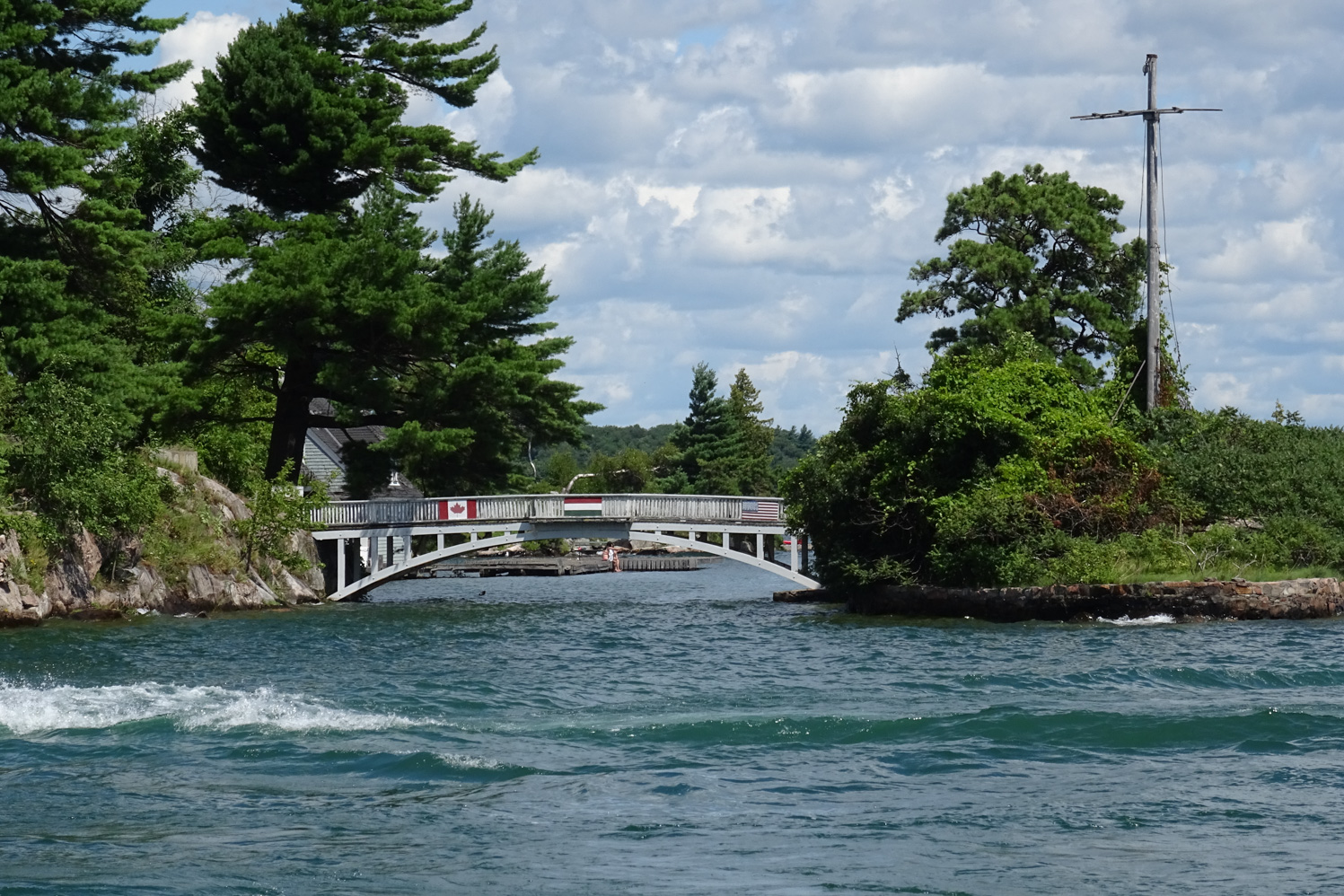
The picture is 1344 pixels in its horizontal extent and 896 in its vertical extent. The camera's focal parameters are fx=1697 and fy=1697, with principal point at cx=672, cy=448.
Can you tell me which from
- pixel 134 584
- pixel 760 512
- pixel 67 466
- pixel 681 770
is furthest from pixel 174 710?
pixel 760 512

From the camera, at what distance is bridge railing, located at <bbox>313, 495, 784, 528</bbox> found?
48.2m

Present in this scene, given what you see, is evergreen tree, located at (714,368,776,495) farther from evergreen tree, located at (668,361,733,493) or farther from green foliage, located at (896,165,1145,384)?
green foliage, located at (896,165,1145,384)

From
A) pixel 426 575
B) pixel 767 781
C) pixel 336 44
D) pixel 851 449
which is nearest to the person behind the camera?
pixel 767 781

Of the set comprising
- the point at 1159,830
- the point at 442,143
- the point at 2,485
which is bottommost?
the point at 1159,830

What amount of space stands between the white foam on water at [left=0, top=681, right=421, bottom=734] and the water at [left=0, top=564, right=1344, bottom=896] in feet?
0.26

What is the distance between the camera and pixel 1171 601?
1371 inches

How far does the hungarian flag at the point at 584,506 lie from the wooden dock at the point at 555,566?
→ 1417 inches

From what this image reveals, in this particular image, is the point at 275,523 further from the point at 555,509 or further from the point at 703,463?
the point at 703,463

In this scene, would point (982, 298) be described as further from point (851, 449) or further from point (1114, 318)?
point (851, 449)

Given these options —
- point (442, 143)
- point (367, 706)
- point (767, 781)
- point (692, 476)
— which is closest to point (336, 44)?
point (442, 143)

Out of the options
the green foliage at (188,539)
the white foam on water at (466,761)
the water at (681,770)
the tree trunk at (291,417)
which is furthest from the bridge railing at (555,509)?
the white foam on water at (466,761)

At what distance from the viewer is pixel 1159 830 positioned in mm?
13492

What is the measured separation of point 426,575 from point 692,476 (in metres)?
29.8

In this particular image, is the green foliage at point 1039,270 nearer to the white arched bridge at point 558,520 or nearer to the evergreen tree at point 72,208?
the white arched bridge at point 558,520
